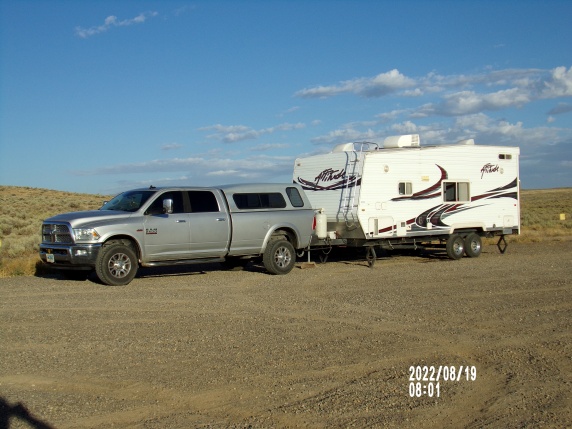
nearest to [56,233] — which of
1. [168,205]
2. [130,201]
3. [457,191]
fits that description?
[130,201]

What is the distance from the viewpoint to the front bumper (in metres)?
13.4

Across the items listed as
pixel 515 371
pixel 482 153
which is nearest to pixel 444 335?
pixel 515 371

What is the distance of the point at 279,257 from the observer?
15789 mm

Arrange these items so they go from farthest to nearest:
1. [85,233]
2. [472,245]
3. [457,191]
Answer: [472,245], [457,191], [85,233]

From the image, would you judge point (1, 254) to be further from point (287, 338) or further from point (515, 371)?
point (515, 371)

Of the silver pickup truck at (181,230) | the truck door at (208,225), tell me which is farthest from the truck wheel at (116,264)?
the truck door at (208,225)

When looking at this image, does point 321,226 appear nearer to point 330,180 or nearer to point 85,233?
point 330,180

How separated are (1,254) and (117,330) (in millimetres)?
13276

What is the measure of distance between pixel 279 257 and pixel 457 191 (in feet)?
19.4

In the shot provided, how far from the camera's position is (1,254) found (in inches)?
822

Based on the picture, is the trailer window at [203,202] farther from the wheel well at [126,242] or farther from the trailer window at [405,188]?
the trailer window at [405,188]
